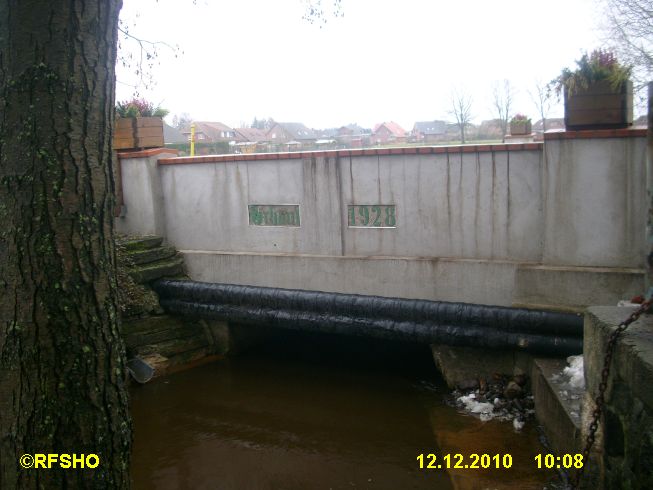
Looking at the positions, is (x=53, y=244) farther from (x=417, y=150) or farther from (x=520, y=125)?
(x=520, y=125)

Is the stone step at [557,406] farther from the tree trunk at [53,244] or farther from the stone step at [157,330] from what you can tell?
the stone step at [157,330]

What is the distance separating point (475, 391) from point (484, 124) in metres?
25.1

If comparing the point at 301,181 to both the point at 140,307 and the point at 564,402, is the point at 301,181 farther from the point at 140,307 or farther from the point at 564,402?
the point at 564,402

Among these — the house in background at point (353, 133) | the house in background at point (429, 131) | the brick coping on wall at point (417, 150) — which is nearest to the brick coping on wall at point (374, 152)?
the brick coping on wall at point (417, 150)

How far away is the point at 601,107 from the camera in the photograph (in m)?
6.27

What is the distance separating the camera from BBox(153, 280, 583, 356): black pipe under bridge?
630 cm

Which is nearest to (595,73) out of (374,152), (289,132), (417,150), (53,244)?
(417,150)

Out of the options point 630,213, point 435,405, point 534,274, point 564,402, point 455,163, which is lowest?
point 435,405

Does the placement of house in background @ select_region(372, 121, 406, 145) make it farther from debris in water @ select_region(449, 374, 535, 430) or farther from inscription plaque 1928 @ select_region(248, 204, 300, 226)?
debris in water @ select_region(449, 374, 535, 430)

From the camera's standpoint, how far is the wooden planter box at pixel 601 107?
6.21m

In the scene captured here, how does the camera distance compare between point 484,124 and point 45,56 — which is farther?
point 484,124

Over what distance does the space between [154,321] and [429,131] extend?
3217cm

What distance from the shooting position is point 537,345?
20.6 feet

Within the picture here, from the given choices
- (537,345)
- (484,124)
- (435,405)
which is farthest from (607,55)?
(484,124)
